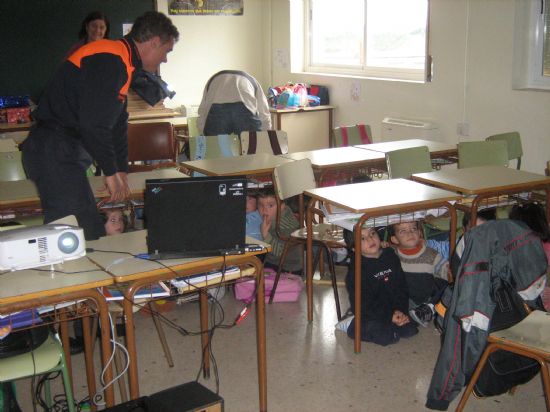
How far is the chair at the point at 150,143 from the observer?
17.9 ft

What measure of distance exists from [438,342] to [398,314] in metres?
0.24

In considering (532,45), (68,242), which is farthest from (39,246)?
(532,45)

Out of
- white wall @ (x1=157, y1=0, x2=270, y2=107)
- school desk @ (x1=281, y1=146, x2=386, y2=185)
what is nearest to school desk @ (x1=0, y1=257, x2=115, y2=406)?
school desk @ (x1=281, y1=146, x2=386, y2=185)

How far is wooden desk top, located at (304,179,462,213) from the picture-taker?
10.7ft

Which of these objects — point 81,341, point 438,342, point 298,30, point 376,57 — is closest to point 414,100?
point 376,57

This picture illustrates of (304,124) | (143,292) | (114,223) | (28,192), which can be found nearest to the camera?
(143,292)

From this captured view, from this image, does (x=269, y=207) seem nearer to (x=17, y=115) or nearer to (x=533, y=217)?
(x=533, y=217)

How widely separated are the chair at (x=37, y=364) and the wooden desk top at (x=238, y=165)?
77.0 inches

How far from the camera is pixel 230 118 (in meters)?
5.72

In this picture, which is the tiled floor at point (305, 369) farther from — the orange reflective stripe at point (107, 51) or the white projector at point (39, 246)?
the orange reflective stripe at point (107, 51)

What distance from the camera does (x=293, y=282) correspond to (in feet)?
13.2

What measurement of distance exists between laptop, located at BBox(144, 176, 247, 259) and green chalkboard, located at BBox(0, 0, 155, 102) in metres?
5.27

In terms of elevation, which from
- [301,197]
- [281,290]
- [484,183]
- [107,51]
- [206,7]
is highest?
[206,7]

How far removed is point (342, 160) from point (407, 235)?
105 centimetres
